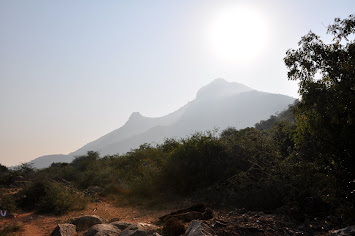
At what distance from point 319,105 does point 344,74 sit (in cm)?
78

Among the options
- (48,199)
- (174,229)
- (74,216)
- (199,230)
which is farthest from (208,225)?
(48,199)

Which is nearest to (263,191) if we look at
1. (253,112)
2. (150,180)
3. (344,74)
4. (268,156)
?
(268,156)

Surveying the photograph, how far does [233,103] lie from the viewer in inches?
A: 7224

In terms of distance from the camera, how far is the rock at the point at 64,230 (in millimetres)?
6155

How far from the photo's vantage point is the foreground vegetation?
496cm

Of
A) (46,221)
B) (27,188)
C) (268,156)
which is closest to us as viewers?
(46,221)

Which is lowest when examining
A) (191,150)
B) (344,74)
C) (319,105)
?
(191,150)

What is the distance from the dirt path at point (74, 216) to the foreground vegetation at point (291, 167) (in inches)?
26.5

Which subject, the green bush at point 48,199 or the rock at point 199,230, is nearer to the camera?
the rock at point 199,230

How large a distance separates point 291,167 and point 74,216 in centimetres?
818

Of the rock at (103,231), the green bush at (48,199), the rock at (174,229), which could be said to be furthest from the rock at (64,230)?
the green bush at (48,199)

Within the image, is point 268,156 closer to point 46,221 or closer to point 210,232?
point 210,232

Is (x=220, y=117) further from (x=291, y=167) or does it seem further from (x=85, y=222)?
(x=85, y=222)

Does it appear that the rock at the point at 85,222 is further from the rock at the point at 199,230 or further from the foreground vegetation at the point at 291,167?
the rock at the point at 199,230
